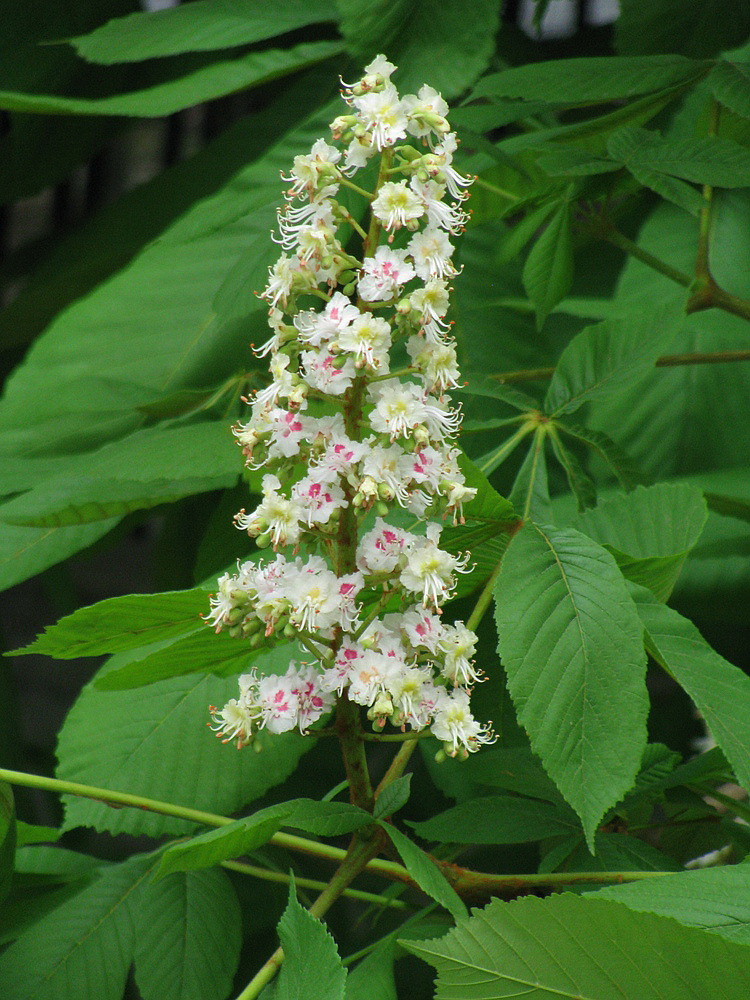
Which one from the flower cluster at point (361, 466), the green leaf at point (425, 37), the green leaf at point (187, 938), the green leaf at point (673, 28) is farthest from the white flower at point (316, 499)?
the green leaf at point (673, 28)

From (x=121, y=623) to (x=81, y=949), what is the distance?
0.56 ft

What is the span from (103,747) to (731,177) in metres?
0.38

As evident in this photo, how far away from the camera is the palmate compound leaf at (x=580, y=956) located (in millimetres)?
266

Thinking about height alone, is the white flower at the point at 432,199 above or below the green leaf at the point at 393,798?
above

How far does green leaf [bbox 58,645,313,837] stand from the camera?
1.47 ft

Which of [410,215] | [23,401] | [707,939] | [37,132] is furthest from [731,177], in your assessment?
[37,132]

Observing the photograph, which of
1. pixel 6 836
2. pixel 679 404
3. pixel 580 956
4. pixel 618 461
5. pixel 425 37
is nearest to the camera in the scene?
pixel 580 956

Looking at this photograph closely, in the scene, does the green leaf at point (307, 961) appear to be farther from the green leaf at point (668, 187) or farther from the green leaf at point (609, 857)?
the green leaf at point (668, 187)

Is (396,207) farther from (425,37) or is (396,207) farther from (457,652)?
(425,37)

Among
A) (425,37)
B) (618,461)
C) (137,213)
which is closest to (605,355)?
(618,461)

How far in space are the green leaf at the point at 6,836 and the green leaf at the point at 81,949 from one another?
0.03 meters

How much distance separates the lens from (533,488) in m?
0.45

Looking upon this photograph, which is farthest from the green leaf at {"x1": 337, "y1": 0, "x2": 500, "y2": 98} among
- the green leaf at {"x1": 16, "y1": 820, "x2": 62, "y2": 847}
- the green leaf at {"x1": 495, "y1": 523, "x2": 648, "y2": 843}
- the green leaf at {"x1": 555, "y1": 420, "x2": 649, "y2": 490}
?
the green leaf at {"x1": 16, "y1": 820, "x2": 62, "y2": 847}

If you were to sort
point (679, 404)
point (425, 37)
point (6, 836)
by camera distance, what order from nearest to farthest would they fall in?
1. point (6, 836)
2. point (425, 37)
3. point (679, 404)
